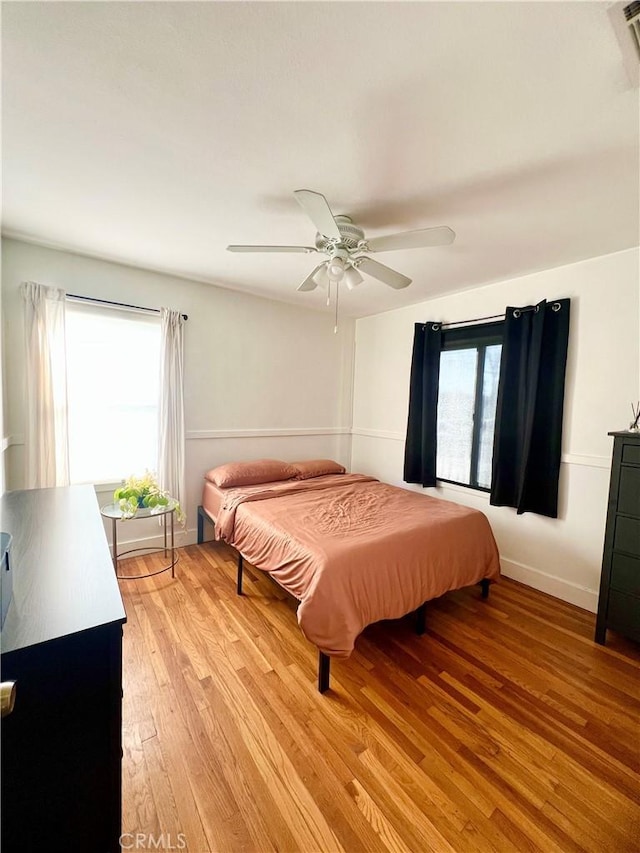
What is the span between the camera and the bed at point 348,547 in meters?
1.70

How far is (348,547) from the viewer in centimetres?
183

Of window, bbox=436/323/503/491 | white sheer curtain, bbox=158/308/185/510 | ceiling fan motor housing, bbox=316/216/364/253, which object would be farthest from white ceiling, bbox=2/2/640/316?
window, bbox=436/323/503/491

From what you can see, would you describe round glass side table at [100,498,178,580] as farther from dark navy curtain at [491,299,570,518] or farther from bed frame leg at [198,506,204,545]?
dark navy curtain at [491,299,570,518]

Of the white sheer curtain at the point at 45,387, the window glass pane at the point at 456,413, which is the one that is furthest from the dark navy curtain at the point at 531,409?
the white sheer curtain at the point at 45,387

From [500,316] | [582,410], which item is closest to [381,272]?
[500,316]

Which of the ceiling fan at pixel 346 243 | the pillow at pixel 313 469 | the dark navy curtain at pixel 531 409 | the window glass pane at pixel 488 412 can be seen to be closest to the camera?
the ceiling fan at pixel 346 243

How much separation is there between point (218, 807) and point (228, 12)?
2.53 metres

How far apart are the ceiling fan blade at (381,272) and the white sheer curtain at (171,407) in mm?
1841

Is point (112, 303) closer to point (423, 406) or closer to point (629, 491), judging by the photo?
point (423, 406)

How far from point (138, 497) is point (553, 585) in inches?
128

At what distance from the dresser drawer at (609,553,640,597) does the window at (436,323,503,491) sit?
111 cm

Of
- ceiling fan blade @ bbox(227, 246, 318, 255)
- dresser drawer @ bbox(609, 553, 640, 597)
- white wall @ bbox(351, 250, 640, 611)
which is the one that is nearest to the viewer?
ceiling fan blade @ bbox(227, 246, 318, 255)

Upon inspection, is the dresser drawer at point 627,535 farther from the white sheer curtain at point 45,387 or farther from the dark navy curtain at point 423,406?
the white sheer curtain at point 45,387

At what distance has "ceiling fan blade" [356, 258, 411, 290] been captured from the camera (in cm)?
200
